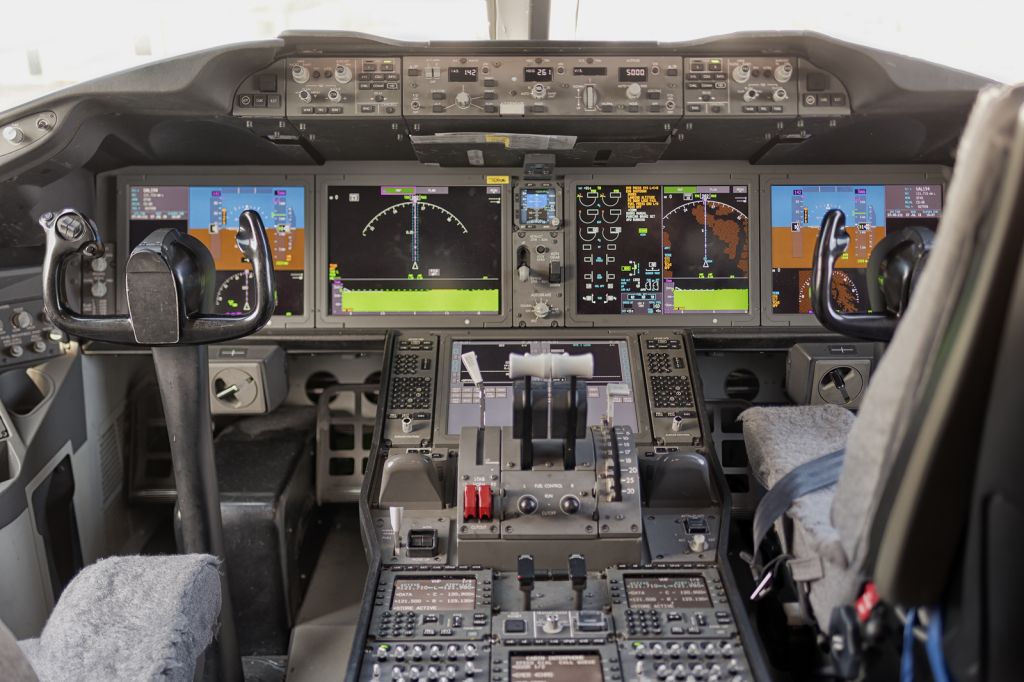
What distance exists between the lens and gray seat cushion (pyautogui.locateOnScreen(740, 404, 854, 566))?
5.27 feet

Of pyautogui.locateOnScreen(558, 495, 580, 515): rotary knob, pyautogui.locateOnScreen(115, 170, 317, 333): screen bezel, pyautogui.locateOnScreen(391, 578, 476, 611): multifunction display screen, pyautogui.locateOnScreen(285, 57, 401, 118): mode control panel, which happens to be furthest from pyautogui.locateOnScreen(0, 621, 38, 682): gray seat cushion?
pyautogui.locateOnScreen(115, 170, 317, 333): screen bezel

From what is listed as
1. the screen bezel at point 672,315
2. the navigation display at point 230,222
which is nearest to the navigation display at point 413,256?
the navigation display at point 230,222

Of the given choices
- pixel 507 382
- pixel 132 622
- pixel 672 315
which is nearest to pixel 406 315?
pixel 507 382

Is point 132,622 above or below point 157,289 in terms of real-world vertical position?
below

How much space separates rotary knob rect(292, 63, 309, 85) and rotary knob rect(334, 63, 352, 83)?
8 centimetres

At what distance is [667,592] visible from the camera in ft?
6.27

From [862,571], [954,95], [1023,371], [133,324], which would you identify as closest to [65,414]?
[133,324]

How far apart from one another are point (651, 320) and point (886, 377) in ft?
5.43

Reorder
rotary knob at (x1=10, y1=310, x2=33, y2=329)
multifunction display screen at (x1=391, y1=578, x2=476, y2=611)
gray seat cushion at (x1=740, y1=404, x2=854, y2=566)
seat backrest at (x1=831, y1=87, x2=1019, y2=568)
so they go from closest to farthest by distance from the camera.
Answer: seat backrest at (x1=831, y1=87, x2=1019, y2=568)
gray seat cushion at (x1=740, y1=404, x2=854, y2=566)
multifunction display screen at (x1=391, y1=578, x2=476, y2=611)
rotary knob at (x1=10, y1=310, x2=33, y2=329)

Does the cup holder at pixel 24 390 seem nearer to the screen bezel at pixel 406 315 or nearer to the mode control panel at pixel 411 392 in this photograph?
the screen bezel at pixel 406 315

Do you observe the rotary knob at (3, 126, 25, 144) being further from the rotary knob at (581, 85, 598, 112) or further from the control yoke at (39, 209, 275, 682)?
the rotary knob at (581, 85, 598, 112)

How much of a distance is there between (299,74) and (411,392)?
0.98m

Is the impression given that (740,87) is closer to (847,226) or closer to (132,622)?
(847,226)

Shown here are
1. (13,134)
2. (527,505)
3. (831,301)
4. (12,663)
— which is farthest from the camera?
(13,134)
